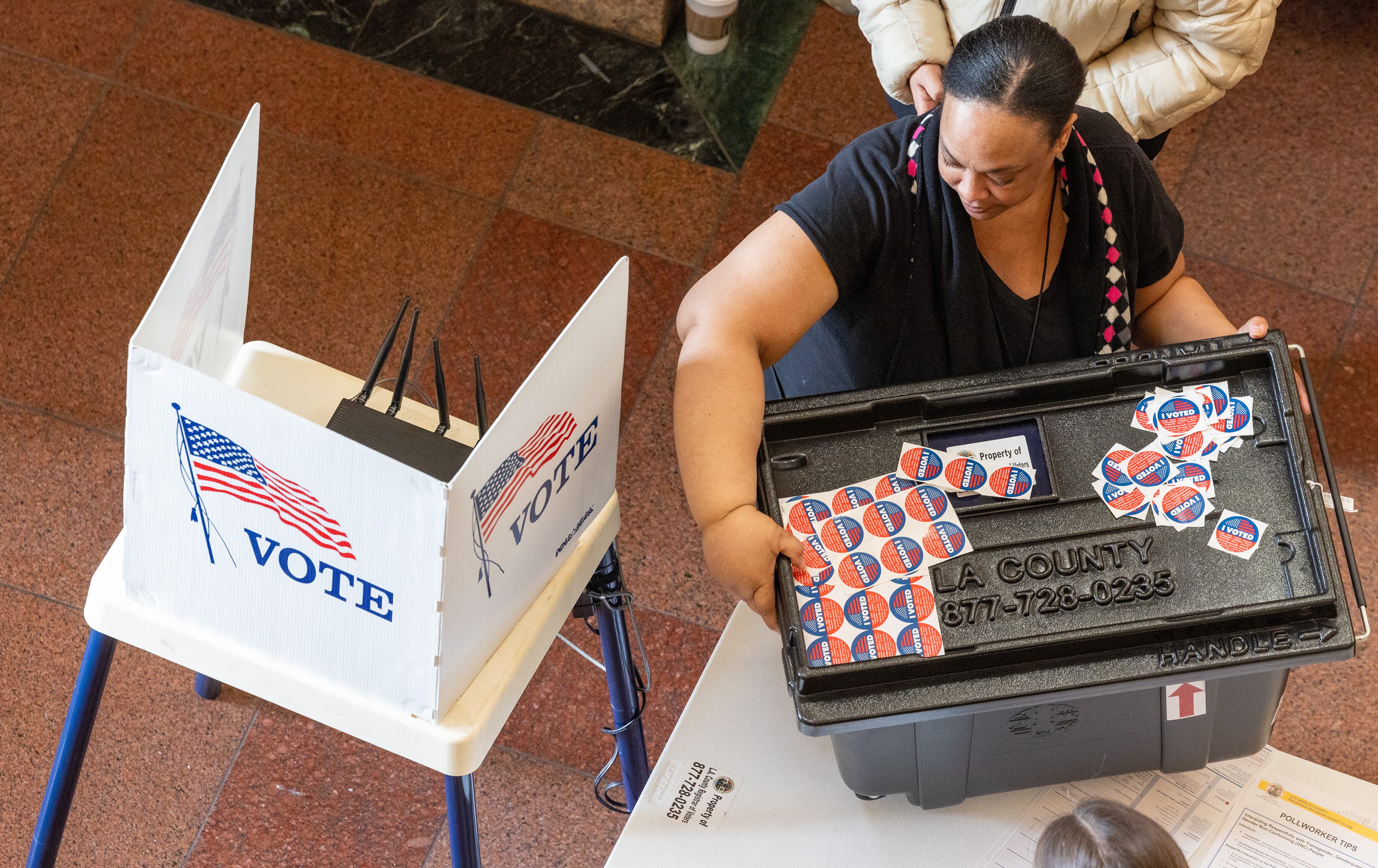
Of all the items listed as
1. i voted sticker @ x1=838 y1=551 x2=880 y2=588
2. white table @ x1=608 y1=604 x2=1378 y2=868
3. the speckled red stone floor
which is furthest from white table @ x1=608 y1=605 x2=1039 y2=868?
the speckled red stone floor

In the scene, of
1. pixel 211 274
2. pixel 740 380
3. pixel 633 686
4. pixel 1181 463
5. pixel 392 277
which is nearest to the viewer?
pixel 211 274

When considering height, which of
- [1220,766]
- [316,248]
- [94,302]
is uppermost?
[1220,766]

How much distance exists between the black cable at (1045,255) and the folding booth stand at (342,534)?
1.73ft

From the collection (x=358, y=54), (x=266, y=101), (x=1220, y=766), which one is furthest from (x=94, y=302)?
(x=1220, y=766)

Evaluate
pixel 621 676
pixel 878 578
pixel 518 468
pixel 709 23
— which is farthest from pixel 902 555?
pixel 709 23

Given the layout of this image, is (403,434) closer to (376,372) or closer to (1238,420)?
(376,372)

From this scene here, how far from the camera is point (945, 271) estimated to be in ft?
→ 4.32

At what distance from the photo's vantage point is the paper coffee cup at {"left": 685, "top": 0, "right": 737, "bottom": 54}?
2537 mm

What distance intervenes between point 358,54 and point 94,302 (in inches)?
29.9

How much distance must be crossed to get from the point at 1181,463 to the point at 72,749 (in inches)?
47.0

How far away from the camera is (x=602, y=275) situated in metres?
2.38

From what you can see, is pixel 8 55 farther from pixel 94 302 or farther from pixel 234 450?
pixel 234 450

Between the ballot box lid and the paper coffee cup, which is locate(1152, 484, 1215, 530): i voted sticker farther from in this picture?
the paper coffee cup

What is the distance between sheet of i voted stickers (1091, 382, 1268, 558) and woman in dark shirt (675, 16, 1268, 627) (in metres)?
0.09
